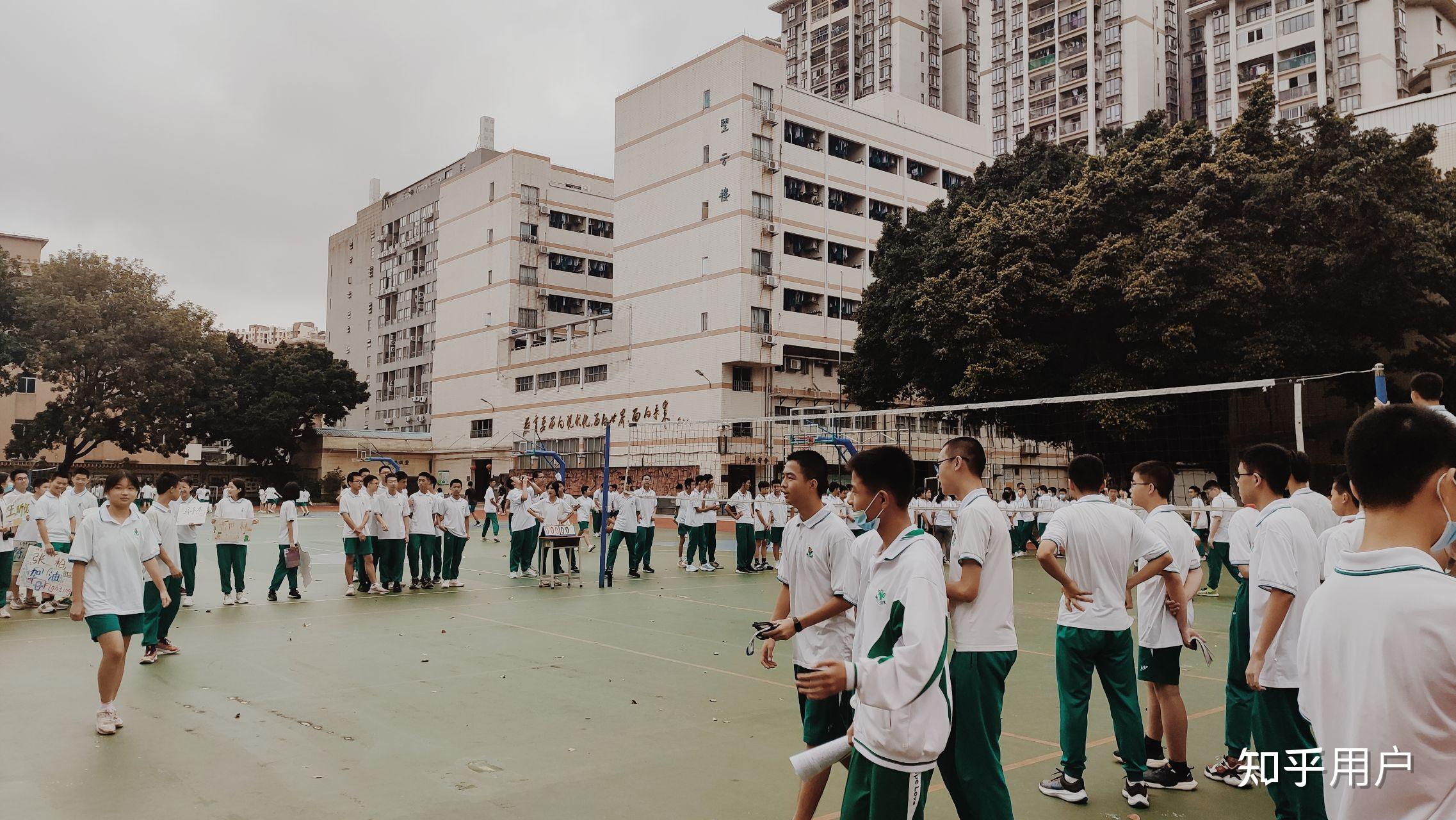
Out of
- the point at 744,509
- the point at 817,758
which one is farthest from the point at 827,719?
the point at 744,509

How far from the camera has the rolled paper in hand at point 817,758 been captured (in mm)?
2537

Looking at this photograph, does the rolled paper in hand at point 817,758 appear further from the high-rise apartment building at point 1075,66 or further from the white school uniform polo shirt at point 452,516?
the high-rise apartment building at point 1075,66

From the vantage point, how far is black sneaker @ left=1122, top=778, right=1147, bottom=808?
4.59 m

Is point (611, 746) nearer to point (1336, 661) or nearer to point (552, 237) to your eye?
point (1336, 661)

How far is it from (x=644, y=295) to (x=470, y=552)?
22867 mm

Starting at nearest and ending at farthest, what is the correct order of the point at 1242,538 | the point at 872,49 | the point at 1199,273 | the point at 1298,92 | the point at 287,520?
the point at 1242,538
the point at 287,520
the point at 1199,273
the point at 1298,92
the point at 872,49

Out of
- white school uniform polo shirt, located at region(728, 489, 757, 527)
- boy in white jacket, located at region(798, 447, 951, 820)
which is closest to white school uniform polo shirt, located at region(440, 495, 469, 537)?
white school uniform polo shirt, located at region(728, 489, 757, 527)

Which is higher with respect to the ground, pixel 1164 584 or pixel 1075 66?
pixel 1075 66

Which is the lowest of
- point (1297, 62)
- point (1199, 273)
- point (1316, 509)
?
point (1316, 509)

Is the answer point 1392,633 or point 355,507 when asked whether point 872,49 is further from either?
point 1392,633

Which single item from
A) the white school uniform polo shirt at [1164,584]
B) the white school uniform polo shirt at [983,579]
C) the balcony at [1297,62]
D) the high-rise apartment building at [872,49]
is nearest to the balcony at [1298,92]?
the balcony at [1297,62]

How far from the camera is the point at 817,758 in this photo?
101 inches

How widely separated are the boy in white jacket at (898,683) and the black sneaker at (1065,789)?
2313 millimetres

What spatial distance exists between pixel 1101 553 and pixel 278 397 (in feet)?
168
